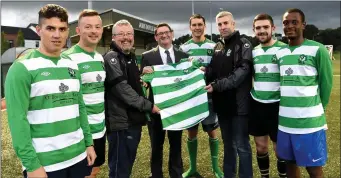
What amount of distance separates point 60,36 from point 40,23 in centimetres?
18

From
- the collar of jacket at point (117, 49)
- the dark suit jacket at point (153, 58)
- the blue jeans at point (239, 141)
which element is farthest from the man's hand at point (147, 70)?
the blue jeans at point (239, 141)

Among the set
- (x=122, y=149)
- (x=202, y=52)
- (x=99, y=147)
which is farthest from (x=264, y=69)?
(x=99, y=147)

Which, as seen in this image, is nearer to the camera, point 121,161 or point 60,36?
point 60,36

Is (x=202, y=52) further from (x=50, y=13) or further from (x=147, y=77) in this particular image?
(x=50, y=13)

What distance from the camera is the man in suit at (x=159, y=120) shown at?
3900 millimetres

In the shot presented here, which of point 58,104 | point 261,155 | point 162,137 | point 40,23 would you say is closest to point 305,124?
point 261,155

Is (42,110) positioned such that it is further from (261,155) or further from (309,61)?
(261,155)

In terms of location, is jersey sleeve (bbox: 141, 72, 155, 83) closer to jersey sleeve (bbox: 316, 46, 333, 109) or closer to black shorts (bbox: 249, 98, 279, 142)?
black shorts (bbox: 249, 98, 279, 142)

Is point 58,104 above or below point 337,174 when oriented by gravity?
above

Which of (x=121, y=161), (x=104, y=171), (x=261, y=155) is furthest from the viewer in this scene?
(x=104, y=171)

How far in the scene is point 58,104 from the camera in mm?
2148

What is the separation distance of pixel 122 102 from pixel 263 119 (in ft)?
5.58

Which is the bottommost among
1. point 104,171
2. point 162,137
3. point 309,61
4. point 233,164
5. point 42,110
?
point 104,171

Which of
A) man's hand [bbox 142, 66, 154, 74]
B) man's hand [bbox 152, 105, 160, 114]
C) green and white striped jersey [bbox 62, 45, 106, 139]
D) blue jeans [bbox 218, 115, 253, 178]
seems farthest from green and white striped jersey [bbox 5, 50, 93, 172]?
blue jeans [bbox 218, 115, 253, 178]
